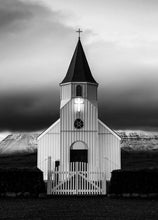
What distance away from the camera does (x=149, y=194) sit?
24812 millimetres

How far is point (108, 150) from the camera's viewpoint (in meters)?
43.9

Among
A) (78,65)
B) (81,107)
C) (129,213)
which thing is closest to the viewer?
(129,213)

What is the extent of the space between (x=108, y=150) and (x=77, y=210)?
25.2 m

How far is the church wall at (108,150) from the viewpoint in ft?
142

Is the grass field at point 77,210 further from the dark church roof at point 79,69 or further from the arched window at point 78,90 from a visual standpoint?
the dark church roof at point 79,69

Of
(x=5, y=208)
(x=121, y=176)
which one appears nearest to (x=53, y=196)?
(x=121, y=176)

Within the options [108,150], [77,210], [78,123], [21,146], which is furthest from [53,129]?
[21,146]

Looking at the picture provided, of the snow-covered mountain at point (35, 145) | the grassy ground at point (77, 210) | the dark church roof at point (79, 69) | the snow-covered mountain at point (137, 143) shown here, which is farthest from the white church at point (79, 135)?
the snow-covered mountain at point (137, 143)

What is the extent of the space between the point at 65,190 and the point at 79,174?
1.19 metres

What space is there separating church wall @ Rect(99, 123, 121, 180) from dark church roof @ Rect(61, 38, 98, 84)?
4.61 meters

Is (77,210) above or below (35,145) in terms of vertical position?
below

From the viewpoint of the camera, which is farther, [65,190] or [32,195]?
[65,190]

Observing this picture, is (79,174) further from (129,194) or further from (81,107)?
(81,107)

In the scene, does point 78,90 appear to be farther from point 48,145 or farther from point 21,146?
point 21,146
